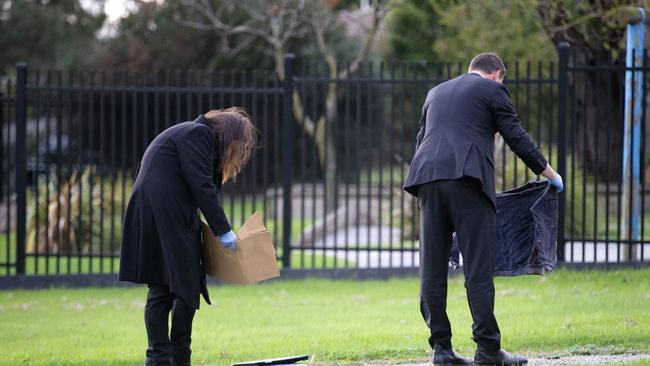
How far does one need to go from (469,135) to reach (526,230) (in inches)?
30.7

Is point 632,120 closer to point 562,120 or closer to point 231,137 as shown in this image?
point 562,120

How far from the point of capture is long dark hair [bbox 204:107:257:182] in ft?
18.6

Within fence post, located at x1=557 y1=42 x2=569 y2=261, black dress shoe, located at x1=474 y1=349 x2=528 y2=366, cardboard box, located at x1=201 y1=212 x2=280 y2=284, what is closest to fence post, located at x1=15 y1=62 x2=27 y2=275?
fence post, located at x1=557 y1=42 x2=569 y2=261

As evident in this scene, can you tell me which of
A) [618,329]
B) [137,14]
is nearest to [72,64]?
[137,14]

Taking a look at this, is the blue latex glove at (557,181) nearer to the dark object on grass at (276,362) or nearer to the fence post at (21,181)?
the dark object on grass at (276,362)

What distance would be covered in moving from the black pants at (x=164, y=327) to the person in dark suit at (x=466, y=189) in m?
1.41

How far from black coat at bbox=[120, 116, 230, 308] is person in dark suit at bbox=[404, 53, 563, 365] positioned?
1.20 m

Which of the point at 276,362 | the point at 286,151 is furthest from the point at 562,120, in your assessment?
the point at 276,362

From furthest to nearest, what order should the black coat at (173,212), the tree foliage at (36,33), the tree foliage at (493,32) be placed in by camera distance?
1. the tree foliage at (36,33)
2. the tree foliage at (493,32)
3. the black coat at (173,212)

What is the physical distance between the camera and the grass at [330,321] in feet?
22.7

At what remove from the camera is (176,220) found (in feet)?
18.2

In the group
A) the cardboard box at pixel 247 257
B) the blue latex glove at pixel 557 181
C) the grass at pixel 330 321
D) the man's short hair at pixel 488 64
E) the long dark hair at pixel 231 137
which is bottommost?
the grass at pixel 330 321

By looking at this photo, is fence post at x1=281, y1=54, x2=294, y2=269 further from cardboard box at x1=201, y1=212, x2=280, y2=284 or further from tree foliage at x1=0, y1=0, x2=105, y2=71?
tree foliage at x1=0, y1=0, x2=105, y2=71

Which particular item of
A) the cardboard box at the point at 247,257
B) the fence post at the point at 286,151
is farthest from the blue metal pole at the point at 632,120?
the cardboard box at the point at 247,257
